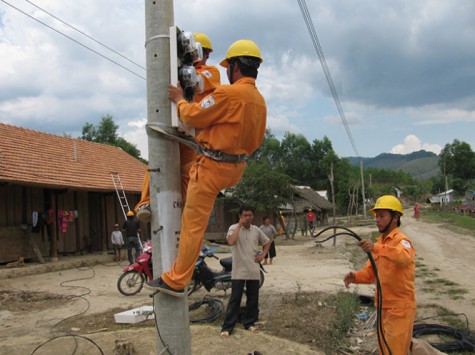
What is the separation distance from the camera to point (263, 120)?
339 cm

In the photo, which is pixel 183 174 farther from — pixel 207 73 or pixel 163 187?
pixel 207 73

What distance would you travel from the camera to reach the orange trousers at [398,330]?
410 centimetres

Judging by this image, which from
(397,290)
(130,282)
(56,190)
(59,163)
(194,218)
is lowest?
(130,282)

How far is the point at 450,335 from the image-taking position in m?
6.16

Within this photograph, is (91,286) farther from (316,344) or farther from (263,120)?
(263,120)

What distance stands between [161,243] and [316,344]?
3561 millimetres

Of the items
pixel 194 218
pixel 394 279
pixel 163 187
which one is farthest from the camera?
pixel 394 279

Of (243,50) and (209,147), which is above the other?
(243,50)

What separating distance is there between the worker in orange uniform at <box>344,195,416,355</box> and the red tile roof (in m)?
11.2

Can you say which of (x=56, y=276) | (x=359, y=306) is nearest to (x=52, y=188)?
(x=56, y=276)

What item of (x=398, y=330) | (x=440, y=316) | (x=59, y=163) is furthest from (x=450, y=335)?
(x=59, y=163)

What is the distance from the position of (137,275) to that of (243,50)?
7676mm

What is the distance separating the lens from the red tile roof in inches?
552

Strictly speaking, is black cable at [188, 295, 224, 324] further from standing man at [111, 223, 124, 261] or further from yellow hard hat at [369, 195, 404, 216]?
standing man at [111, 223, 124, 261]
